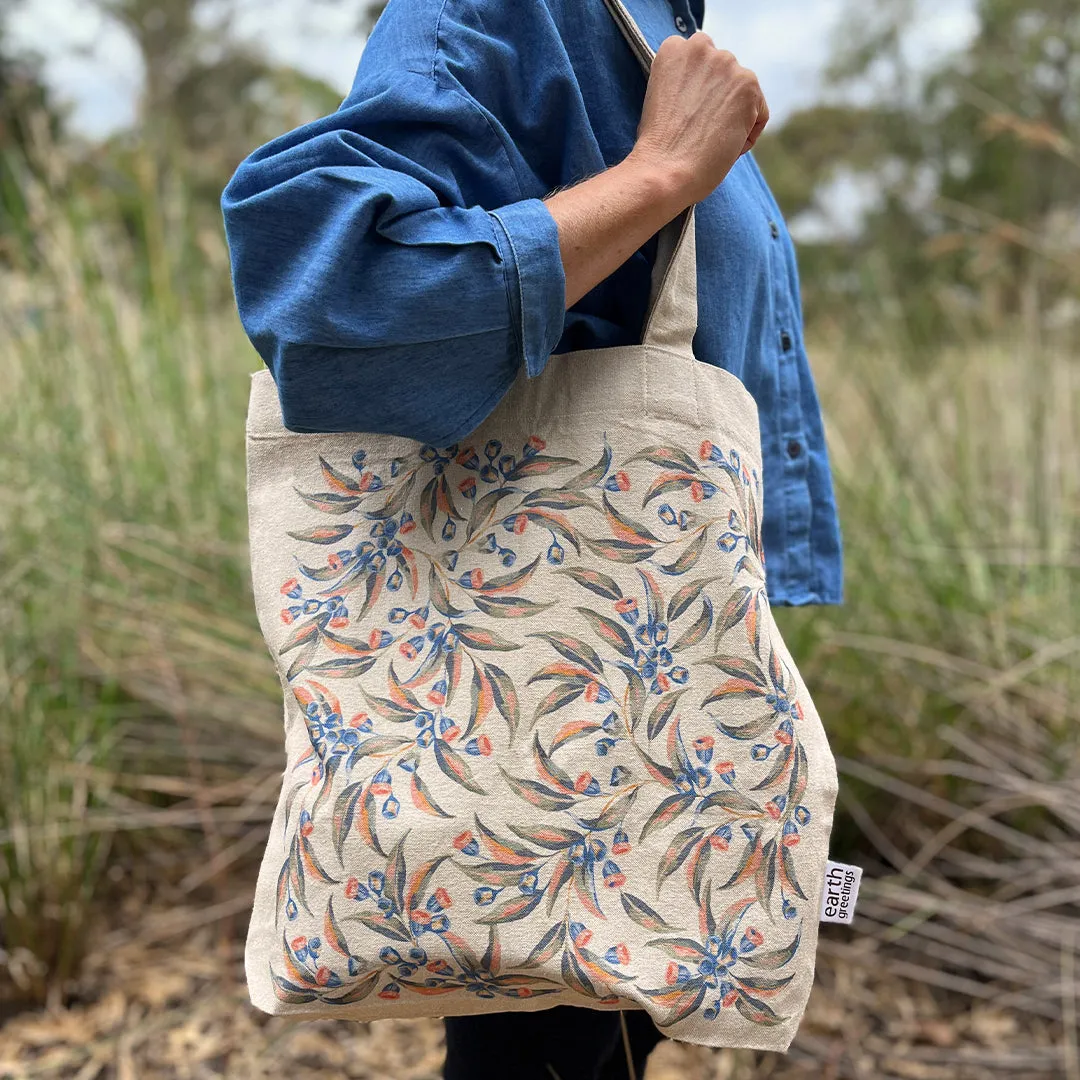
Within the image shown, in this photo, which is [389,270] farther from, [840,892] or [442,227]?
[840,892]

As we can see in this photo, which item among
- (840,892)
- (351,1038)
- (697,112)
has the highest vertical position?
(697,112)

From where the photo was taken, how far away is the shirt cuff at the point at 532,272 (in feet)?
2.22

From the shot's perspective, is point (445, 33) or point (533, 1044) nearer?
point (445, 33)

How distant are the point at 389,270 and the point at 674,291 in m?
0.21

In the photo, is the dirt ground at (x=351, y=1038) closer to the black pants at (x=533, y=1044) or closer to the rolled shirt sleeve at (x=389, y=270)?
the black pants at (x=533, y=1044)

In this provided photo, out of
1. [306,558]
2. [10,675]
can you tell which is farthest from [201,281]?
[306,558]

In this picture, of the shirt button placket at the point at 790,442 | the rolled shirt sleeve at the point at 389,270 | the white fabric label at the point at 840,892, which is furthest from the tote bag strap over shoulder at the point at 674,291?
the white fabric label at the point at 840,892

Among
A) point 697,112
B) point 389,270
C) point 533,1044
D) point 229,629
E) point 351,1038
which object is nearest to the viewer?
point 389,270

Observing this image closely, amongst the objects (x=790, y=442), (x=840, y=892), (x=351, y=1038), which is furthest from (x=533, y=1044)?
(x=351, y=1038)

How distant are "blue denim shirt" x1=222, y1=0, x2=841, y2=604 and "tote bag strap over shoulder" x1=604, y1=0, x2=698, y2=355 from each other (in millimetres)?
54

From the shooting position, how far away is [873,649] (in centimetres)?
196

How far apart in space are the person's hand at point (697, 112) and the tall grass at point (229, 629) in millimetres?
1236

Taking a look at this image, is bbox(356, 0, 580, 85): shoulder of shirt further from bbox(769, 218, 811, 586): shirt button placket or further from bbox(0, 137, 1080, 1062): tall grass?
bbox(0, 137, 1080, 1062): tall grass

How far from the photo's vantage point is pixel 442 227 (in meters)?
0.67
